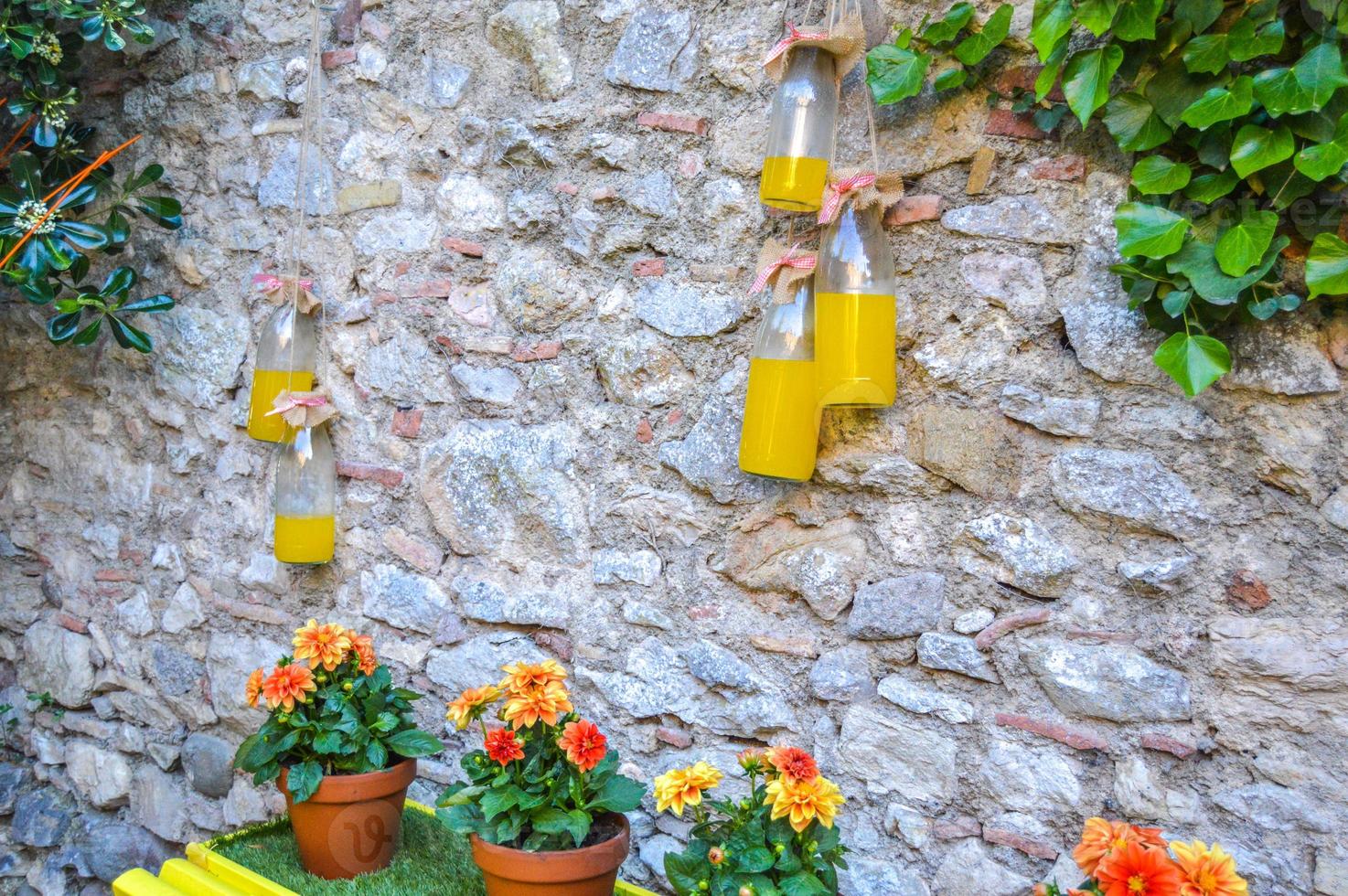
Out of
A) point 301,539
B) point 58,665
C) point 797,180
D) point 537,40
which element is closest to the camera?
point 797,180

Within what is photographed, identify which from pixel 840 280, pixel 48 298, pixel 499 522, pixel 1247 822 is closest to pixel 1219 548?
pixel 1247 822

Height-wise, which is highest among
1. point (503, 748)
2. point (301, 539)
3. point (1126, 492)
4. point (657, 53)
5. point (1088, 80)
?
point (657, 53)

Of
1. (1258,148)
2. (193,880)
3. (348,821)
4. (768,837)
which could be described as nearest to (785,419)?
(768,837)

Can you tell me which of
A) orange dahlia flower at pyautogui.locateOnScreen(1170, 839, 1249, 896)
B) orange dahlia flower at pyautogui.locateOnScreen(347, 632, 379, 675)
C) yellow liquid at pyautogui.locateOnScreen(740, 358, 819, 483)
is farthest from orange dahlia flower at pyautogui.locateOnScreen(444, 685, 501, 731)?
orange dahlia flower at pyautogui.locateOnScreen(1170, 839, 1249, 896)

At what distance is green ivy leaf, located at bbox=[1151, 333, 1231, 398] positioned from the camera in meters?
1.23

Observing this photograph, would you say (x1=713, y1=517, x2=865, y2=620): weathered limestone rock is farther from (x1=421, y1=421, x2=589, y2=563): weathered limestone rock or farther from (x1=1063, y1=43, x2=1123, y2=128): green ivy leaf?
(x1=1063, y1=43, x2=1123, y2=128): green ivy leaf

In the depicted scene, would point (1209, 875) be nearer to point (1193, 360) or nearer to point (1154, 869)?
point (1154, 869)

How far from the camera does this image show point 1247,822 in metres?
1.29

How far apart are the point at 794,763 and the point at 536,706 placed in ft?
1.26

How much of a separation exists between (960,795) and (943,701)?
5.0 inches

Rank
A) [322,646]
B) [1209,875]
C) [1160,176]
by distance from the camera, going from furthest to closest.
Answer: [322,646], [1160,176], [1209,875]

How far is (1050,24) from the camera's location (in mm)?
1298

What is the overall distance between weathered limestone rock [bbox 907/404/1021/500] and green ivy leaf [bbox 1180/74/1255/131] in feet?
1.48

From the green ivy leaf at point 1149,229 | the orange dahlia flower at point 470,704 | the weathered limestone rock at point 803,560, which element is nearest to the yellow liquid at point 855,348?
the weathered limestone rock at point 803,560
